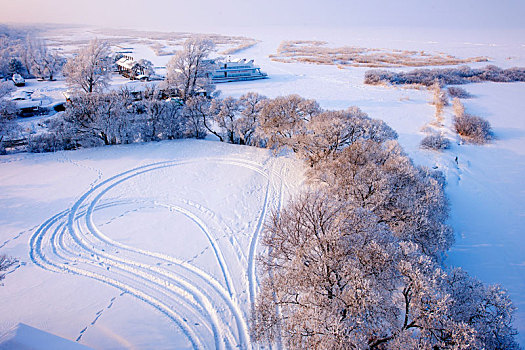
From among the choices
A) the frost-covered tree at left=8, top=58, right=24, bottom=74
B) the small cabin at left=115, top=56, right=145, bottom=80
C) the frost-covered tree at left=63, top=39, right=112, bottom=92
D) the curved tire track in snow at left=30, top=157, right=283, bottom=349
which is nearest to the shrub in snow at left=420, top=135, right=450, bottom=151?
the curved tire track in snow at left=30, top=157, right=283, bottom=349

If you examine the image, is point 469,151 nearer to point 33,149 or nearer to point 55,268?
point 55,268

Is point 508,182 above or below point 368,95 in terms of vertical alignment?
below

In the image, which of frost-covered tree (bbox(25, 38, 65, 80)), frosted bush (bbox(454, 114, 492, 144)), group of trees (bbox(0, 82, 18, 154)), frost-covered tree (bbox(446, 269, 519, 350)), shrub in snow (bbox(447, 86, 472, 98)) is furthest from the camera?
frost-covered tree (bbox(25, 38, 65, 80))

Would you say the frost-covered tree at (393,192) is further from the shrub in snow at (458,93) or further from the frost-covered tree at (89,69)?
the shrub in snow at (458,93)

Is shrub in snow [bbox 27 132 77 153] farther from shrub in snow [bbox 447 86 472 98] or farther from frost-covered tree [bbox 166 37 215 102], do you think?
shrub in snow [bbox 447 86 472 98]

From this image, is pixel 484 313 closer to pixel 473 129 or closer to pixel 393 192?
pixel 393 192

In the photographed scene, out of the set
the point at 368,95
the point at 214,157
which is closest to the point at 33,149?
the point at 214,157
